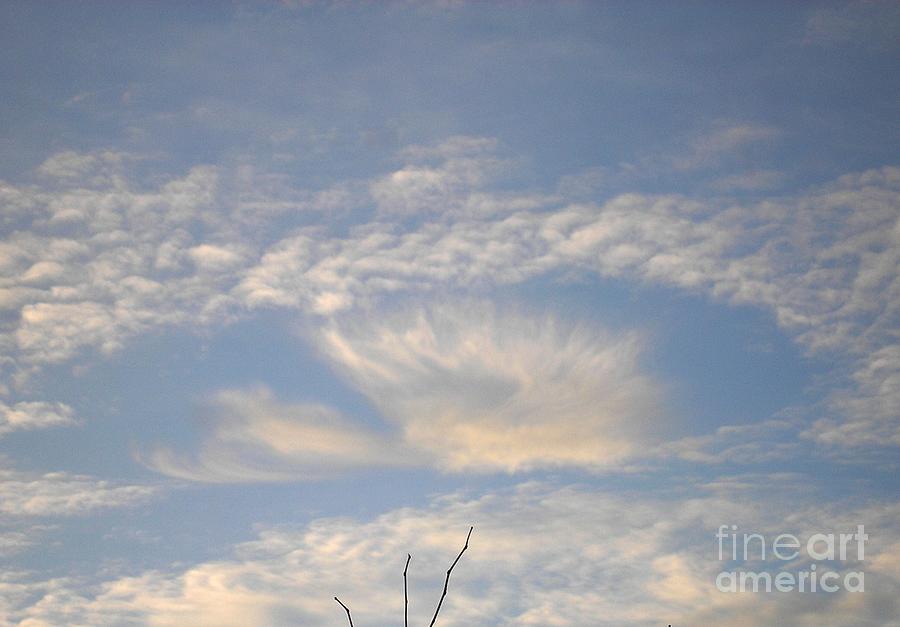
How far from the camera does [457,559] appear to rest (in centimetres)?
631

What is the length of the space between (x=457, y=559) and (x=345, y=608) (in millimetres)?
1149

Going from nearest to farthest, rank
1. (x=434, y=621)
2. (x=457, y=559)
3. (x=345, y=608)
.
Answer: (x=434, y=621) → (x=345, y=608) → (x=457, y=559)

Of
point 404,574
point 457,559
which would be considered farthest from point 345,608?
point 457,559

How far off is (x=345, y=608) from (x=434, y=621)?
82cm

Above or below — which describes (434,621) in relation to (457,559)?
below

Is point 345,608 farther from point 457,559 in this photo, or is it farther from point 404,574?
point 457,559

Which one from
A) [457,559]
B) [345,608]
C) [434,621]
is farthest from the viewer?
[457,559]

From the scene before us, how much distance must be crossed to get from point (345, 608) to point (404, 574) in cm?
57

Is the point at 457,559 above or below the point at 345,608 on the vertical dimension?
above

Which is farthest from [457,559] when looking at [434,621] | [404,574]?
[434,621]

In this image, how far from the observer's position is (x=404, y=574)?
5918 mm

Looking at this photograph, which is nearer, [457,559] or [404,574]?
[404,574]

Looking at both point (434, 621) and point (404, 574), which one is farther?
point (404, 574)

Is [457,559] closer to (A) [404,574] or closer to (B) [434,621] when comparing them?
(A) [404,574]
